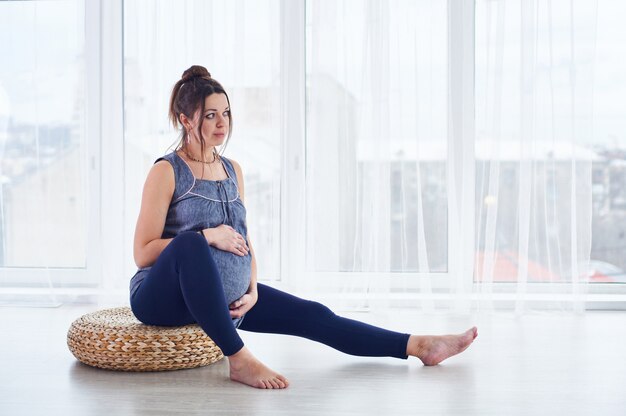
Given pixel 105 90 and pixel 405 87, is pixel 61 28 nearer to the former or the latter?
pixel 105 90

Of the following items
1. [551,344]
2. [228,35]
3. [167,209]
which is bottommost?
[551,344]

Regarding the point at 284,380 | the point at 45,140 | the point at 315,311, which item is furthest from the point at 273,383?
the point at 45,140

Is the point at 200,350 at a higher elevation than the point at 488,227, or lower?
lower

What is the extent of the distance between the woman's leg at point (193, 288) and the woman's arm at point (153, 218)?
8 cm

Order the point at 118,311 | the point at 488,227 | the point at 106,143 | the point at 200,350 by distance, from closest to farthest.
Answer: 1. the point at 200,350
2. the point at 118,311
3. the point at 488,227
4. the point at 106,143

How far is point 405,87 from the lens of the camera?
3717mm

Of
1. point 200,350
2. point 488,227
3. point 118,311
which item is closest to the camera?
point 200,350

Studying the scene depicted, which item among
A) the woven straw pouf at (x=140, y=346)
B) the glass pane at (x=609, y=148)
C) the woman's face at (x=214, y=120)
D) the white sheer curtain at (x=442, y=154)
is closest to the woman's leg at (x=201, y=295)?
the woven straw pouf at (x=140, y=346)

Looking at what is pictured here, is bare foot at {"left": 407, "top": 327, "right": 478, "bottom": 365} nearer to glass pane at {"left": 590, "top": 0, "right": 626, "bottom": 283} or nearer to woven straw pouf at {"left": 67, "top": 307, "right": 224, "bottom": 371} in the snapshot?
woven straw pouf at {"left": 67, "top": 307, "right": 224, "bottom": 371}

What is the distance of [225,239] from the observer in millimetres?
2531

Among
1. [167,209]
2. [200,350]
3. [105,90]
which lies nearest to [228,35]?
[105,90]

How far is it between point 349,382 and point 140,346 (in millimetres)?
663

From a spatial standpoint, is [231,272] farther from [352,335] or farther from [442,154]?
[442,154]

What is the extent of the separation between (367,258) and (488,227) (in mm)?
575
